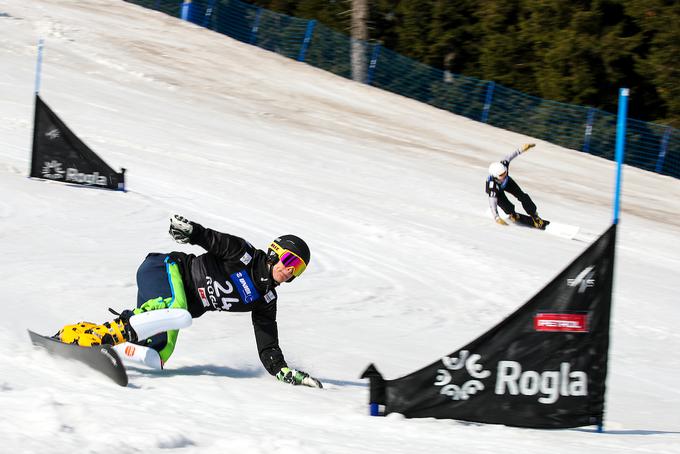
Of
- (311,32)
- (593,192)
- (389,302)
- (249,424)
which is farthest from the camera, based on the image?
(311,32)

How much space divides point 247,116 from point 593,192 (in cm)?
738

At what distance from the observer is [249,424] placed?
520 cm

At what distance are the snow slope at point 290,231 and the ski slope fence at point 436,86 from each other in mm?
1068

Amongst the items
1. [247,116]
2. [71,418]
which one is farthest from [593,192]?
[71,418]

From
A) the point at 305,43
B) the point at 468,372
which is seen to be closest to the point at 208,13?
the point at 305,43

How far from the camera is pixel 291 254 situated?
620cm

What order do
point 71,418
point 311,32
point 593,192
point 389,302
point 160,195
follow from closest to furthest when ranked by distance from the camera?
1. point 71,418
2. point 389,302
3. point 160,195
4. point 593,192
5. point 311,32

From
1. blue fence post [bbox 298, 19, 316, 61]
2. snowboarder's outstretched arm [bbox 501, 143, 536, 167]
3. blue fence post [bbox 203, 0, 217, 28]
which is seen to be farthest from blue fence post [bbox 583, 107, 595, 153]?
blue fence post [bbox 203, 0, 217, 28]

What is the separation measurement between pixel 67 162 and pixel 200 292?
6934mm

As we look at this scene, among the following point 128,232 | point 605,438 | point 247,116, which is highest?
point 247,116

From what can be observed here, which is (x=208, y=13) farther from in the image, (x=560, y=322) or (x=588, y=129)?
(x=560, y=322)

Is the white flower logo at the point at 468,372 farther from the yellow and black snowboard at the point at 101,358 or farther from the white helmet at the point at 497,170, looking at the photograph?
the white helmet at the point at 497,170

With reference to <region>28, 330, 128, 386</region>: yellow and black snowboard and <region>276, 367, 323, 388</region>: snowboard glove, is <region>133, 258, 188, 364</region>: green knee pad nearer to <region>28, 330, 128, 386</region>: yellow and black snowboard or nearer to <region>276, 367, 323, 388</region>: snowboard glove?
<region>28, 330, 128, 386</region>: yellow and black snowboard

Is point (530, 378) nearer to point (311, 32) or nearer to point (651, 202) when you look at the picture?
point (651, 202)
